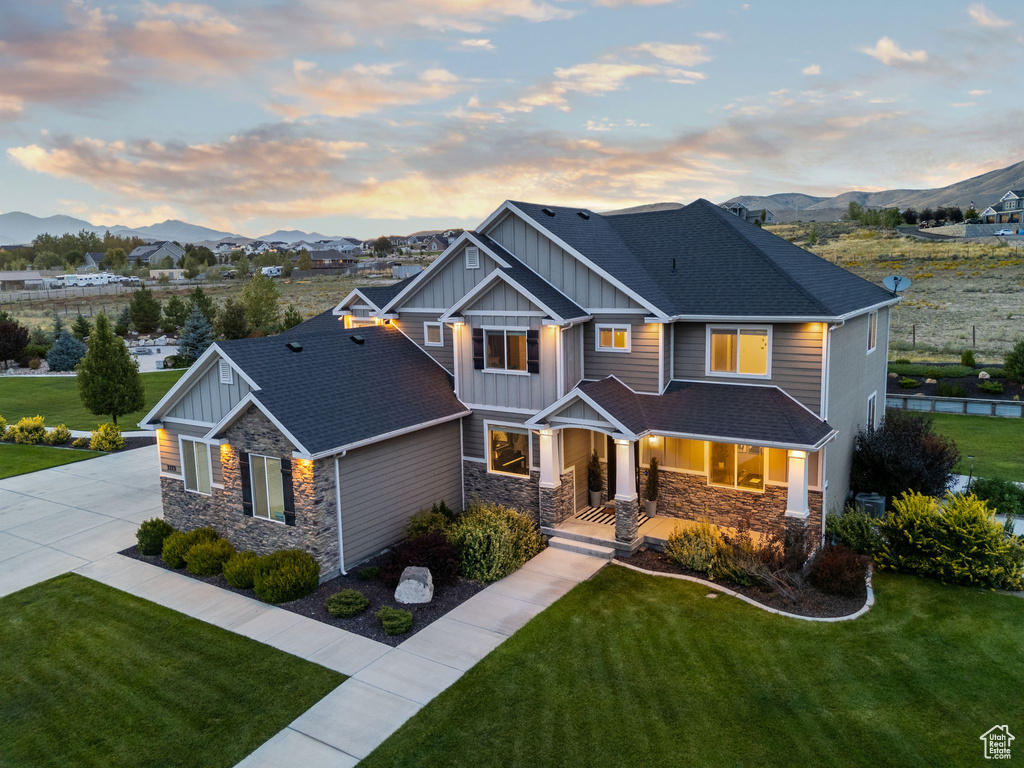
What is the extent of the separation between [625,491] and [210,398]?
9.87 m

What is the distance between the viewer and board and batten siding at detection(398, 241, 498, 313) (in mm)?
17406

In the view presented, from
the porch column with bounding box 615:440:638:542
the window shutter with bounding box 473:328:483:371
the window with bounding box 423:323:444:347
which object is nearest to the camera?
the porch column with bounding box 615:440:638:542

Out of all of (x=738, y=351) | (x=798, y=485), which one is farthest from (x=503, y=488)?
(x=798, y=485)

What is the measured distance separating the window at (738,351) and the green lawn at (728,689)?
5476 millimetres

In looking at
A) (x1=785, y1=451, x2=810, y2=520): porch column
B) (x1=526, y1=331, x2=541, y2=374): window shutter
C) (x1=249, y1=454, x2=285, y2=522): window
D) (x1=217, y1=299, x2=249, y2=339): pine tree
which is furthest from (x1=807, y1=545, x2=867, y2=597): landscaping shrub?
(x1=217, y1=299, x2=249, y2=339): pine tree

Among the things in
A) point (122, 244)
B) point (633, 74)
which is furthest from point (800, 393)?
point (122, 244)

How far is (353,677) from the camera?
10.5m

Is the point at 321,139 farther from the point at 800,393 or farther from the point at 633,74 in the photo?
the point at 800,393

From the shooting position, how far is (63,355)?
43562mm

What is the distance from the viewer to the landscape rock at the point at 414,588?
1293 cm

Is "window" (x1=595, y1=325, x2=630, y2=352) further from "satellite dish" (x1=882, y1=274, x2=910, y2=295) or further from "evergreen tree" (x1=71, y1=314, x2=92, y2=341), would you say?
"evergreen tree" (x1=71, y1=314, x2=92, y2=341)

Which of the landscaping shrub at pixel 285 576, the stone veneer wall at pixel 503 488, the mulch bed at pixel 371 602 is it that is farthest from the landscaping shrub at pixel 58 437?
the stone veneer wall at pixel 503 488

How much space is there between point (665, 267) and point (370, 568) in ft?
35.5

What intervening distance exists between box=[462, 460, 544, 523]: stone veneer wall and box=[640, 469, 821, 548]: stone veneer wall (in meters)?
2.75
